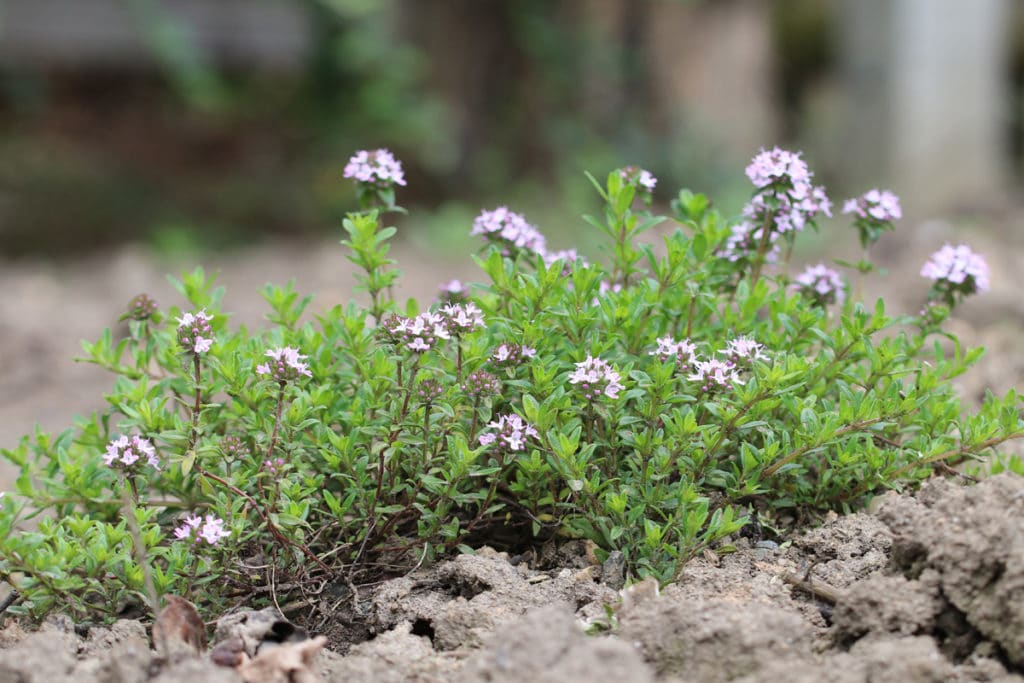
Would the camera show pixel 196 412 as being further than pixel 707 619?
Yes

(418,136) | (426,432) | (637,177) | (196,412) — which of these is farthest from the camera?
(418,136)

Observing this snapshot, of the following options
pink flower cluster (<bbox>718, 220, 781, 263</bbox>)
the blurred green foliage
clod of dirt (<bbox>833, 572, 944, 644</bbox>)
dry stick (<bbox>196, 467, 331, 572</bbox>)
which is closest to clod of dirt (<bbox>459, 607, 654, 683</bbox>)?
clod of dirt (<bbox>833, 572, 944, 644</bbox>)

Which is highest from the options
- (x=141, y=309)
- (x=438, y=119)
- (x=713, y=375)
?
(x=438, y=119)

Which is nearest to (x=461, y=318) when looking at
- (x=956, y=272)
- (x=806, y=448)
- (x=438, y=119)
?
(x=806, y=448)

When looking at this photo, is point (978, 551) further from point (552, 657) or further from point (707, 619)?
point (552, 657)

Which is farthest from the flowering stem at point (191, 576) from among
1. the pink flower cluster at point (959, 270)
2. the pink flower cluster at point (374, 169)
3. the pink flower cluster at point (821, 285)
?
the pink flower cluster at point (959, 270)

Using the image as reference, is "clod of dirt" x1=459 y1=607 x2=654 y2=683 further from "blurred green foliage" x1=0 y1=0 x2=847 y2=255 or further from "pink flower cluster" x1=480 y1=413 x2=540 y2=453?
"blurred green foliage" x1=0 y1=0 x2=847 y2=255

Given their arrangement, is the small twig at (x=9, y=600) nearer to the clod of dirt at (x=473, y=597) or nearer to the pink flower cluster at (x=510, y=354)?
the clod of dirt at (x=473, y=597)
